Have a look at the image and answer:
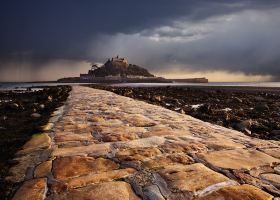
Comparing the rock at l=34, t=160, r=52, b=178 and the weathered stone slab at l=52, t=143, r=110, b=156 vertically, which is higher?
the weathered stone slab at l=52, t=143, r=110, b=156

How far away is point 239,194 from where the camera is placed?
6.97 ft

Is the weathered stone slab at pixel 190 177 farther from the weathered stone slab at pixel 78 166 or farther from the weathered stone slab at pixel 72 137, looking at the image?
the weathered stone slab at pixel 72 137

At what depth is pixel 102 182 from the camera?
2.41 m

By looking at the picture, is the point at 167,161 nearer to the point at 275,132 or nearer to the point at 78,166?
the point at 78,166

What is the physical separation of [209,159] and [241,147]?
0.77 metres

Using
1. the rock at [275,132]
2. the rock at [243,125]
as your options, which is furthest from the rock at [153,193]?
the rock at [275,132]

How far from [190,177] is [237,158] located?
850 millimetres

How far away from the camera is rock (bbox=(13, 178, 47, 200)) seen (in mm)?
2184

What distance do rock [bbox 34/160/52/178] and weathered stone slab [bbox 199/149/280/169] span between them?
1.66m

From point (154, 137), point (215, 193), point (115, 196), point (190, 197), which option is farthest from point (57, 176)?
point (154, 137)

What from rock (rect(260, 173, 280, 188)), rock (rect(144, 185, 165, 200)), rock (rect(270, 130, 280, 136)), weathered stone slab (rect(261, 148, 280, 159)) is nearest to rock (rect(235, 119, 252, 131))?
rock (rect(270, 130, 280, 136))

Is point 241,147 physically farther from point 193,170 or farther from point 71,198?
point 71,198

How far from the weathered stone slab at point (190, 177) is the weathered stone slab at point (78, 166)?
580 millimetres

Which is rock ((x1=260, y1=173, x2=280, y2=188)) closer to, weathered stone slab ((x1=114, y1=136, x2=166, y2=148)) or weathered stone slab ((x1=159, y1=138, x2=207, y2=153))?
weathered stone slab ((x1=159, y1=138, x2=207, y2=153))
